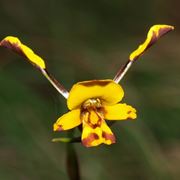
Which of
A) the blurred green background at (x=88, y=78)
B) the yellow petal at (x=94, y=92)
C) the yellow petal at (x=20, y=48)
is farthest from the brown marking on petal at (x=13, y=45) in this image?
the blurred green background at (x=88, y=78)

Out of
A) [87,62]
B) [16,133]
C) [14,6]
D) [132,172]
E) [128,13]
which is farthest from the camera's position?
[128,13]

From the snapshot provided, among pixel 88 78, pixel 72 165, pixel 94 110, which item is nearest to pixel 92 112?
pixel 94 110

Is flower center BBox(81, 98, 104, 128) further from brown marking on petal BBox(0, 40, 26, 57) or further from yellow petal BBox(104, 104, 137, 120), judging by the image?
brown marking on petal BBox(0, 40, 26, 57)

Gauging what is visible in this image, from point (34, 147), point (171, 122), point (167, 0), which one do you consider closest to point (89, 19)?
point (167, 0)

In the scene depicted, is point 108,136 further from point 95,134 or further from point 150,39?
point 150,39

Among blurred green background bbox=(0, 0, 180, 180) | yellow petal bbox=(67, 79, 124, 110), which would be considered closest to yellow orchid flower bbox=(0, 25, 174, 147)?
yellow petal bbox=(67, 79, 124, 110)

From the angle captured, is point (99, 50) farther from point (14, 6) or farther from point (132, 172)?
point (132, 172)

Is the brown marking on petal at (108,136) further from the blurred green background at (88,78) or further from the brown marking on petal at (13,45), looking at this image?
the blurred green background at (88,78)
